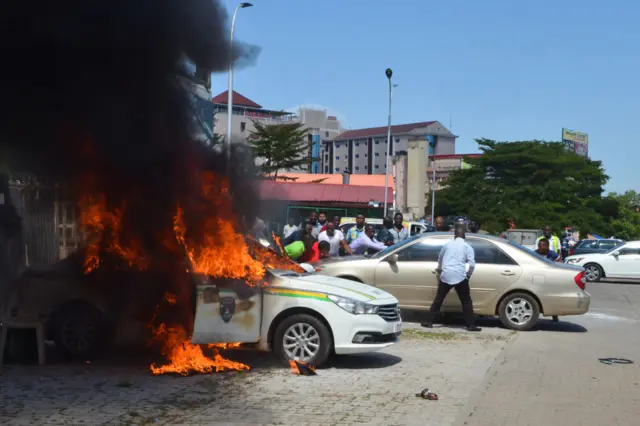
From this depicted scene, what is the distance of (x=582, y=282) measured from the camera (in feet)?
38.4

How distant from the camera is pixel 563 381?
26.4 ft

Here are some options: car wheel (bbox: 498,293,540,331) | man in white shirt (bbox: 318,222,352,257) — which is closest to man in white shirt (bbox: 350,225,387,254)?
man in white shirt (bbox: 318,222,352,257)

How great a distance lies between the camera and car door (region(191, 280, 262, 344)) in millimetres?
7844

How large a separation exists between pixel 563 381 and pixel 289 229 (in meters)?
5.82

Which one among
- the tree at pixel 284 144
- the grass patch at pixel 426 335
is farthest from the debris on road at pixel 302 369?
the tree at pixel 284 144

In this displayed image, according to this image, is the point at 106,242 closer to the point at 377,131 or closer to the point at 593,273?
the point at 593,273

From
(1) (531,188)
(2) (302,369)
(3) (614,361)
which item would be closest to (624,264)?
(3) (614,361)

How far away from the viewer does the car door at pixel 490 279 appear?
465 inches

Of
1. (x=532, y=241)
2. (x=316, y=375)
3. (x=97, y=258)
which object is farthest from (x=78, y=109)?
(x=532, y=241)

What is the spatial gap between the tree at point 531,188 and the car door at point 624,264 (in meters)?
27.3

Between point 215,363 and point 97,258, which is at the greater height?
point 97,258

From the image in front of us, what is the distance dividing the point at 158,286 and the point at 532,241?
2718 cm

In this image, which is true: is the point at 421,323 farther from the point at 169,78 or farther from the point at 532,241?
the point at 532,241

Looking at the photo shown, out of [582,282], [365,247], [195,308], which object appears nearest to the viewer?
[195,308]
